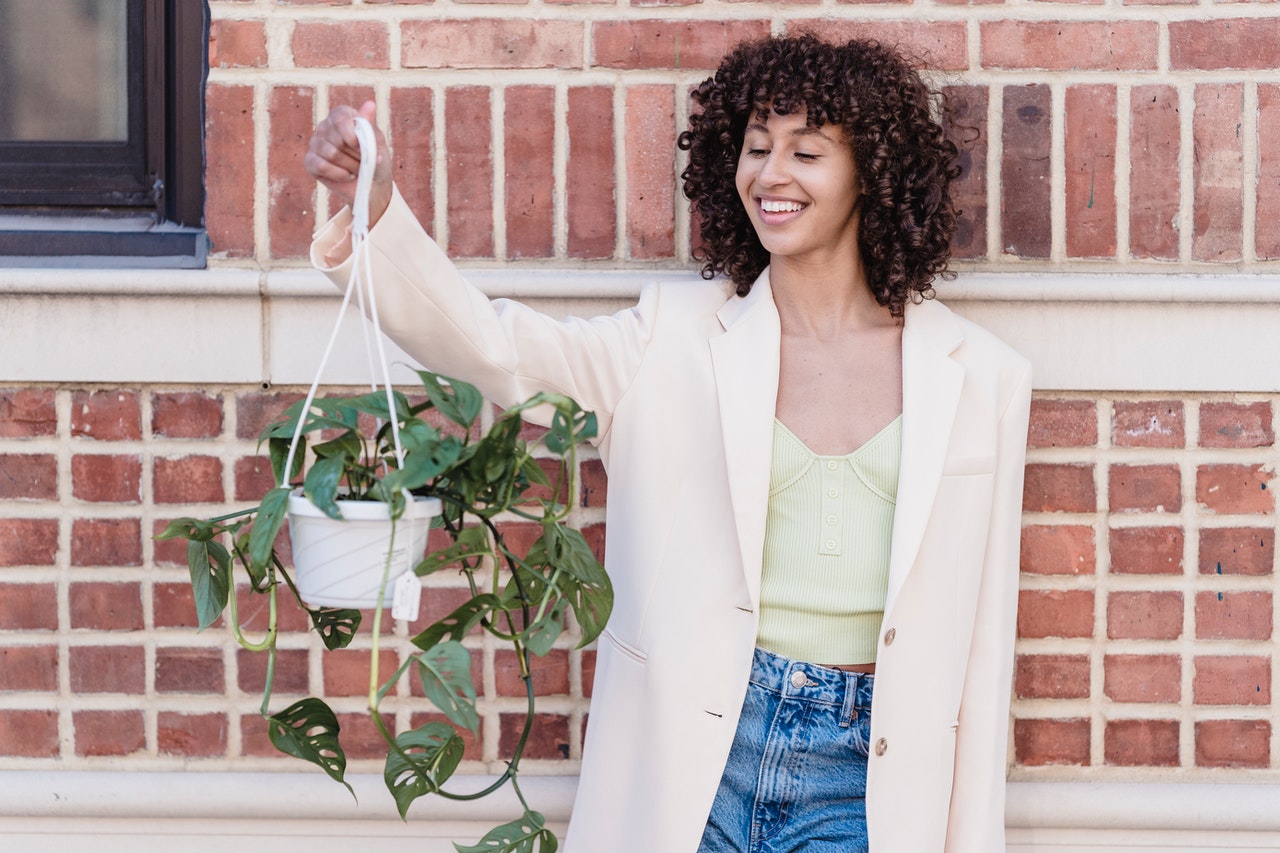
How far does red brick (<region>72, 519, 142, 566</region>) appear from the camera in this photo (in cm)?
202

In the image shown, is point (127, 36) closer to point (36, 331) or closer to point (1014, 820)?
point (36, 331)

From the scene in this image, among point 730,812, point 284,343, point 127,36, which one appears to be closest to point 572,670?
point 730,812

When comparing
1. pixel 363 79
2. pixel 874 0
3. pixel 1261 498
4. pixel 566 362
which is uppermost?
pixel 874 0

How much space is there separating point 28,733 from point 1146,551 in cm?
188

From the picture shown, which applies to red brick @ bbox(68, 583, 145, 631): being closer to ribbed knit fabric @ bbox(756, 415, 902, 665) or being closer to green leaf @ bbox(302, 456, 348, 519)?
green leaf @ bbox(302, 456, 348, 519)

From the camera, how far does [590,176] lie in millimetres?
2004

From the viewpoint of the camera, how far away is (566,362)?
1.77 meters

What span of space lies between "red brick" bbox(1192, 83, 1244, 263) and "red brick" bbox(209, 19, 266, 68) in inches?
59.6

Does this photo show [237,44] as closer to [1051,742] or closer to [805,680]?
[805,680]

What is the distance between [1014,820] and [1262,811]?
405mm

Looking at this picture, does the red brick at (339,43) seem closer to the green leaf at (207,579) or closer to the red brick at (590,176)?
the red brick at (590,176)

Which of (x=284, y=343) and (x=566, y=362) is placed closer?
(x=566, y=362)

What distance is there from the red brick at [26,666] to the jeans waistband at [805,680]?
1.17 metres

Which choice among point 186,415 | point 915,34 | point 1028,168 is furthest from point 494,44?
point 1028,168
